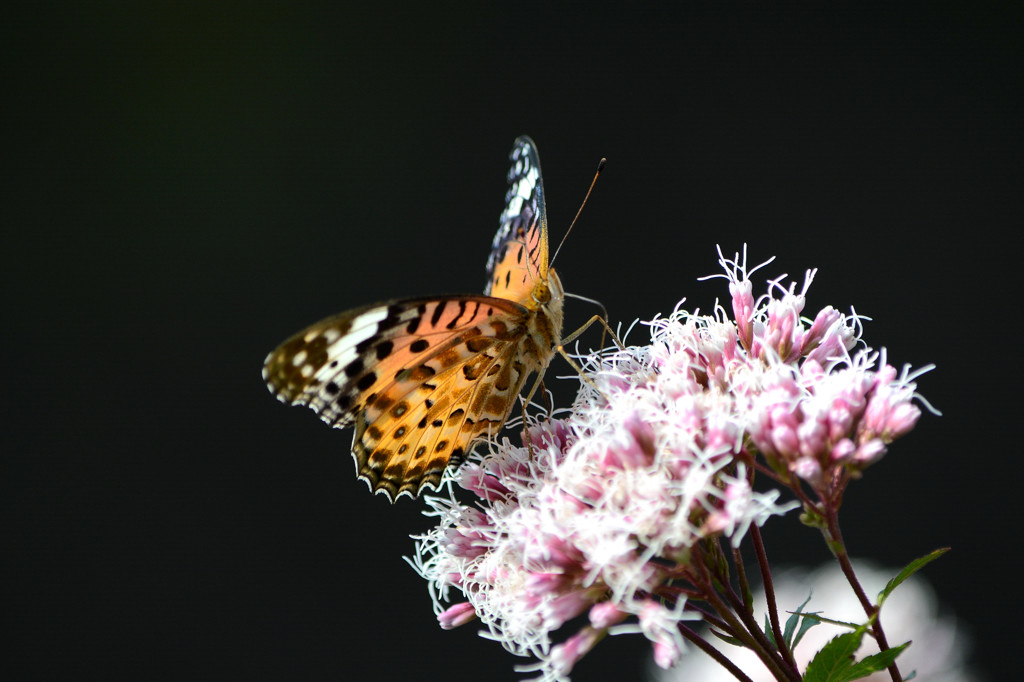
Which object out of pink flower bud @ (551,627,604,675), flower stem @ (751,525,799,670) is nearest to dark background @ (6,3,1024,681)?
flower stem @ (751,525,799,670)

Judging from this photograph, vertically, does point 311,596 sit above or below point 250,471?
below

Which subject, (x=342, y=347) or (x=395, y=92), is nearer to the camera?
(x=342, y=347)

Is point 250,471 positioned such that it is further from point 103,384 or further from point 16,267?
point 16,267

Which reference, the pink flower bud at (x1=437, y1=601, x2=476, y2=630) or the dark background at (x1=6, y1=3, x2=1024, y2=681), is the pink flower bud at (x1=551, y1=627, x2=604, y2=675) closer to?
the pink flower bud at (x1=437, y1=601, x2=476, y2=630)

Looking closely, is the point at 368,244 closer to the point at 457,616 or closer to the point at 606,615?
the point at 457,616

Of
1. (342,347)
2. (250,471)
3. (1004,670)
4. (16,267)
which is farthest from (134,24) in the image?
(1004,670)

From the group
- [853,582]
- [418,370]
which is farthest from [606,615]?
[418,370]
